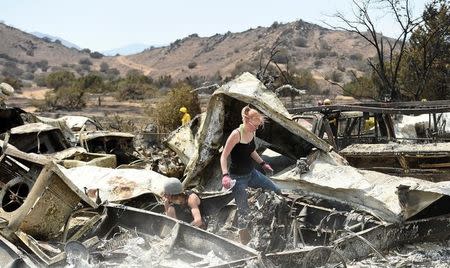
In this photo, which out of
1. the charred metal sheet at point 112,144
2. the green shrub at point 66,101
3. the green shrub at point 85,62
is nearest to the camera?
the charred metal sheet at point 112,144

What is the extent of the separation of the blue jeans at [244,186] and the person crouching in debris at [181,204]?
47 centimetres

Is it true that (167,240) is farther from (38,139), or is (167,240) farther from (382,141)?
(38,139)

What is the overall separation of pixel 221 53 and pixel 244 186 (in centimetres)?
6679

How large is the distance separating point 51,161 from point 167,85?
47471 mm

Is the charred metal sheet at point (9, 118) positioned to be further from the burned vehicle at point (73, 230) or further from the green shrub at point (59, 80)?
the green shrub at point (59, 80)

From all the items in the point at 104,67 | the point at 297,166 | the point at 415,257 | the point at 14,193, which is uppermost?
the point at 104,67

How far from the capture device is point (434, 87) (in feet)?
82.4

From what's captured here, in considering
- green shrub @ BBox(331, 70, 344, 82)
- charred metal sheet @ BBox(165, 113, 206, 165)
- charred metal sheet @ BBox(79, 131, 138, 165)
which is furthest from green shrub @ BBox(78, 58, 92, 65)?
charred metal sheet @ BBox(165, 113, 206, 165)

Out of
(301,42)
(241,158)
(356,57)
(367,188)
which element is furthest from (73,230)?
(301,42)

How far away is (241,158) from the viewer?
6.22 m

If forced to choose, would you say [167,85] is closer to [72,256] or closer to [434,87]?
[434,87]

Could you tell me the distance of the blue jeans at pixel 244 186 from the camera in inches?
241

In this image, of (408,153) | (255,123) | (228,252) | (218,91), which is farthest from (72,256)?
(408,153)

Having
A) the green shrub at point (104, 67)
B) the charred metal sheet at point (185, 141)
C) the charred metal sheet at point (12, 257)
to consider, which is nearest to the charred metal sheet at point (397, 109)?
the charred metal sheet at point (185, 141)
